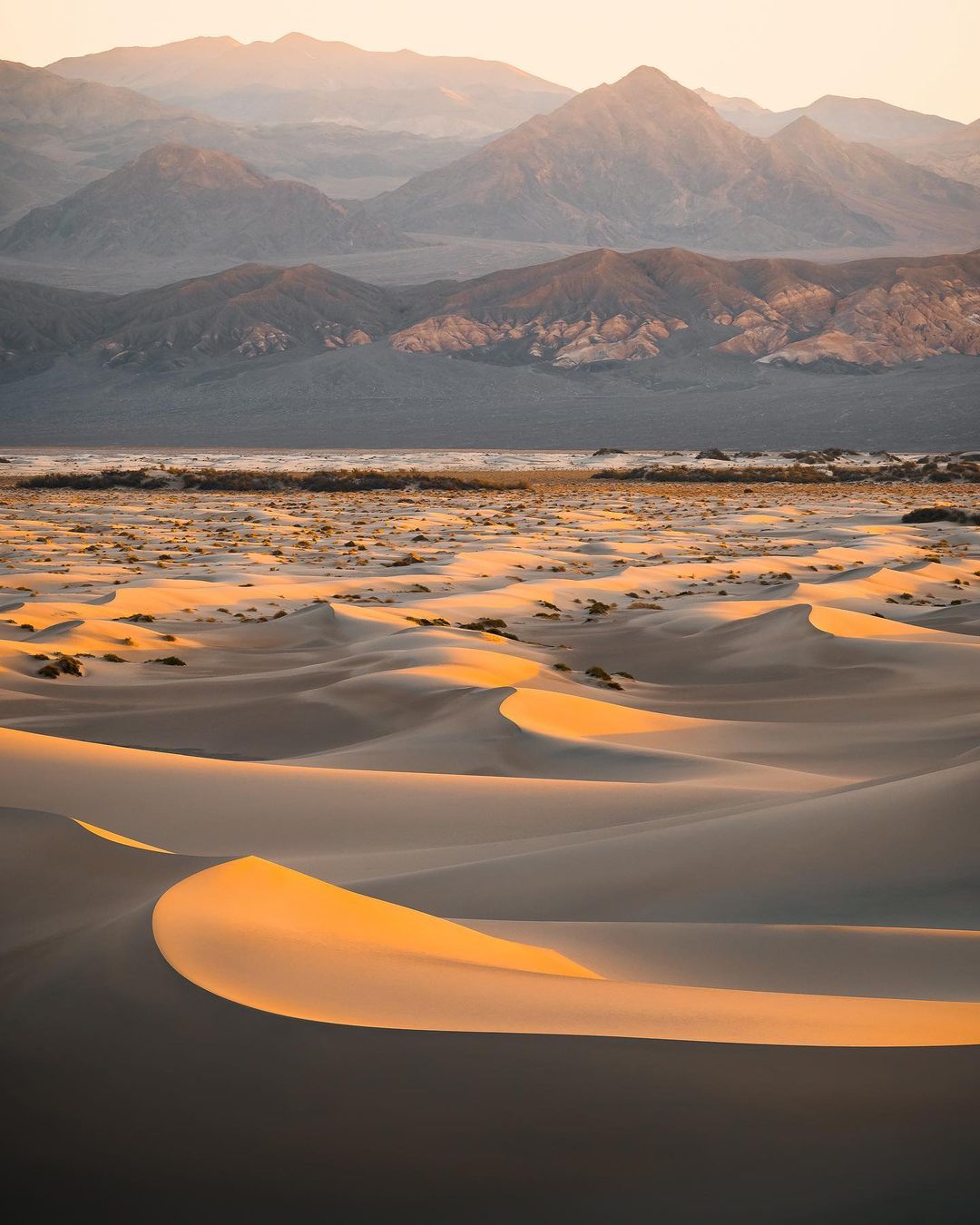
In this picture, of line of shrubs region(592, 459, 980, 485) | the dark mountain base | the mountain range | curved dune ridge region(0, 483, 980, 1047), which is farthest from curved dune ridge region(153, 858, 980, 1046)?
the mountain range

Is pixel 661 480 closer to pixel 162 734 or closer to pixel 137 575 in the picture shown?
pixel 137 575

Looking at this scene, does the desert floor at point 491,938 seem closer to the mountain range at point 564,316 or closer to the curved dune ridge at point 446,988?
the curved dune ridge at point 446,988

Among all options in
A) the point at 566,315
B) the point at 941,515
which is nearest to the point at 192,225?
the point at 566,315

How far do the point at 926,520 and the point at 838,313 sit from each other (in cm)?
9587

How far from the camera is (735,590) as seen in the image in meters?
15.0

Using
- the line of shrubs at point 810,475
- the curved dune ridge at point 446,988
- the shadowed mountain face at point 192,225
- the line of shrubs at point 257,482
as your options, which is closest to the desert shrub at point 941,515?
the line of shrubs at point 257,482

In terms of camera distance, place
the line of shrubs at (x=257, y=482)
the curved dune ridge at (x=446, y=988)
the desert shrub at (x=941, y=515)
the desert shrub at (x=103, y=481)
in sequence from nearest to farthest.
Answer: the curved dune ridge at (x=446, y=988), the desert shrub at (x=941, y=515), the line of shrubs at (x=257, y=482), the desert shrub at (x=103, y=481)

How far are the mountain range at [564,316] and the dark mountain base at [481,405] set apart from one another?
12.0ft

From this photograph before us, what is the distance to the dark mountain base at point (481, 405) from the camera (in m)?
79.1

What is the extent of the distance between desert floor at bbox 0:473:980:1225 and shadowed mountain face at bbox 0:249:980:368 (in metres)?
103

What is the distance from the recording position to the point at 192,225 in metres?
194

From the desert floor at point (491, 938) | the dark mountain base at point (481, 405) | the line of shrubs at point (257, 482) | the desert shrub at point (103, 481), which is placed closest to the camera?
the desert floor at point (491, 938)

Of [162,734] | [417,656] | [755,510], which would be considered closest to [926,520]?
[755,510]

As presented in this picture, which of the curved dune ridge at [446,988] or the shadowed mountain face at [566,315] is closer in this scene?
the curved dune ridge at [446,988]
